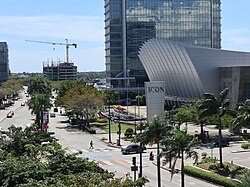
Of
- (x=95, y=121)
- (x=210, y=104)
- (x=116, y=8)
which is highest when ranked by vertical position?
(x=116, y=8)

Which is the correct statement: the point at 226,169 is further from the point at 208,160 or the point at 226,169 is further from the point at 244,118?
the point at 244,118

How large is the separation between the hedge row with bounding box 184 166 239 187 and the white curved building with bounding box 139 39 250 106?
5137 cm

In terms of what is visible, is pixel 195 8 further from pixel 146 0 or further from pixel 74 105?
pixel 74 105

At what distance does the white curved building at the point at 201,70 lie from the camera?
9575 centimetres

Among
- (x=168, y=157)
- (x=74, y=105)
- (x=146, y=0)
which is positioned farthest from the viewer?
(x=146, y=0)

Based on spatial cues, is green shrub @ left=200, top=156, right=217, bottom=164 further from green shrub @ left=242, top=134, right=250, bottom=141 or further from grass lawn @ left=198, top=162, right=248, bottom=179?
green shrub @ left=242, top=134, right=250, bottom=141

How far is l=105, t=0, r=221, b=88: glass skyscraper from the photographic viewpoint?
583 feet

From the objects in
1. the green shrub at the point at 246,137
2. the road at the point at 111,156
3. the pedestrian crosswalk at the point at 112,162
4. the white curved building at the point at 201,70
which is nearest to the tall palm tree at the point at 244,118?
the road at the point at 111,156

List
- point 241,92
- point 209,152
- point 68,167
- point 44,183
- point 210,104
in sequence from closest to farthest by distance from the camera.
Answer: point 44,183 → point 68,167 → point 210,104 → point 209,152 → point 241,92

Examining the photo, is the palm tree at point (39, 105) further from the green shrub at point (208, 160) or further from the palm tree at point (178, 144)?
the palm tree at point (178, 144)

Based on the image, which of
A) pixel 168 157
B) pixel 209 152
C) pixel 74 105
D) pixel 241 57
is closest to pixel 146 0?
pixel 241 57

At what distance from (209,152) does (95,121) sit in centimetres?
4517

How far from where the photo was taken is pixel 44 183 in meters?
25.2

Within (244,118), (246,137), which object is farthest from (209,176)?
(246,137)
